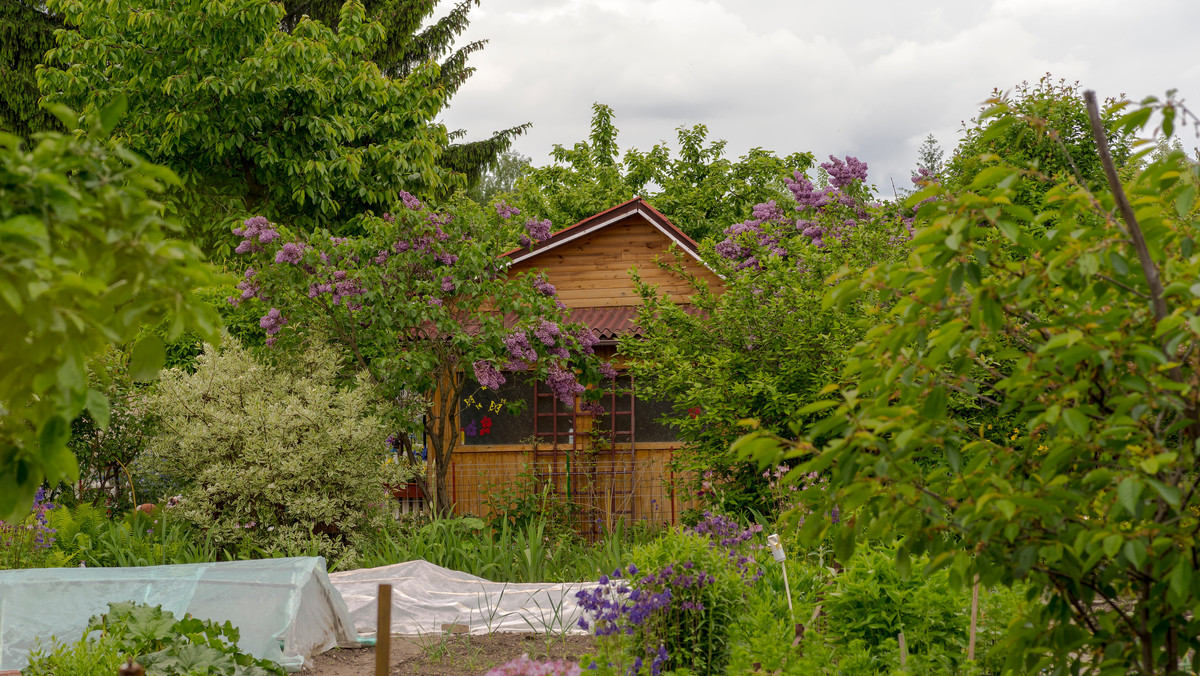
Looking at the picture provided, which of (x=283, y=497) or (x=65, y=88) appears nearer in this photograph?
(x=283, y=497)

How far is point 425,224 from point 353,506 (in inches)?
115

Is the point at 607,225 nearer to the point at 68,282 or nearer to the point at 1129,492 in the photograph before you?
the point at 1129,492

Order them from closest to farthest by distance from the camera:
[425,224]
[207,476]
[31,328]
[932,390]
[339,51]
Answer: [31,328]
[932,390]
[207,476]
[425,224]
[339,51]

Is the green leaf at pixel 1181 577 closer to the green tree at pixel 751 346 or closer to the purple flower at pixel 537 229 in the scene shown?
the green tree at pixel 751 346

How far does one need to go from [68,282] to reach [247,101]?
599 inches

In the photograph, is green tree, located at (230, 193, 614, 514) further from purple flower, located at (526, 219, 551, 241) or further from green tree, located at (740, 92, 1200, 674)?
green tree, located at (740, 92, 1200, 674)

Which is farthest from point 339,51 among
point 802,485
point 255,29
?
point 802,485

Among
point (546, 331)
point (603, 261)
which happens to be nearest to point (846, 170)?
point (603, 261)

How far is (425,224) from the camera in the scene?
9.27 m

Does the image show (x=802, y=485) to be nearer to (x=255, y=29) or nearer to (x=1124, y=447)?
(x=1124, y=447)

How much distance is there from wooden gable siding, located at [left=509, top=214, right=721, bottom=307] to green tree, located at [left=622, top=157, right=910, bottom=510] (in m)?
4.37

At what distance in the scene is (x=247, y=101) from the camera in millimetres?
15125

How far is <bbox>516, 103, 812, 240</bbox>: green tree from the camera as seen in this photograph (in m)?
21.7

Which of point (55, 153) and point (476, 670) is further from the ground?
point (55, 153)
